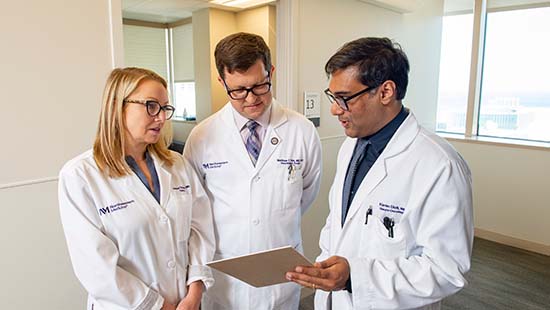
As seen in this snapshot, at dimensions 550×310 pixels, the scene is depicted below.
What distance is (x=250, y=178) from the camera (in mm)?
1573

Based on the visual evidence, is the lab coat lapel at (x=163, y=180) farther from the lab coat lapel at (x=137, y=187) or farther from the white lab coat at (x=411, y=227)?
the white lab coat at (x=411, y=227)

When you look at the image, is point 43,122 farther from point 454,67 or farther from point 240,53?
point 454,67

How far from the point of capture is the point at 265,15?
333 cm

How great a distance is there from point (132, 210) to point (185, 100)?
3.71 m

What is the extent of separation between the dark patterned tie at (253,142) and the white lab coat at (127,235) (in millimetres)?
318

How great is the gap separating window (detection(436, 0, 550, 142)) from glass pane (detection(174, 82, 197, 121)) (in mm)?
2932

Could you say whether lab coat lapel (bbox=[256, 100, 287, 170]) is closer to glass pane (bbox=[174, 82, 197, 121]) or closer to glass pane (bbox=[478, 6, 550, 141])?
glass pane (bbox=[174, 82, 197, 121])

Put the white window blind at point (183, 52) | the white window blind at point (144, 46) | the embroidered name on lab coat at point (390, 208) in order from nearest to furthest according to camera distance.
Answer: the embroidered name on lab coat at point (390, 208)
the white window blind at point (183, 52)
the white window blind at point (144, 46)

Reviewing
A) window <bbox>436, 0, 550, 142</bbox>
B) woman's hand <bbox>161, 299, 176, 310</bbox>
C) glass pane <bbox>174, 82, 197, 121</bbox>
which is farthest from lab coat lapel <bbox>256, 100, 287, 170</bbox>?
window <bbox>436, 0, 550, 142</bbox>

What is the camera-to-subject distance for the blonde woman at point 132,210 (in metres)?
1.19

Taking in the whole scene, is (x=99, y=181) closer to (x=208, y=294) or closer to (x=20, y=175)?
(x=20, y=175)

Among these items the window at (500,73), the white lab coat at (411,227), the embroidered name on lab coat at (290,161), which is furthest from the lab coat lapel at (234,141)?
the window at (500,73)

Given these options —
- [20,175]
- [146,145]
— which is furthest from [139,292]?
[20,175]

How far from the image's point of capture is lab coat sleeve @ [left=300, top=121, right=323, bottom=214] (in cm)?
175
